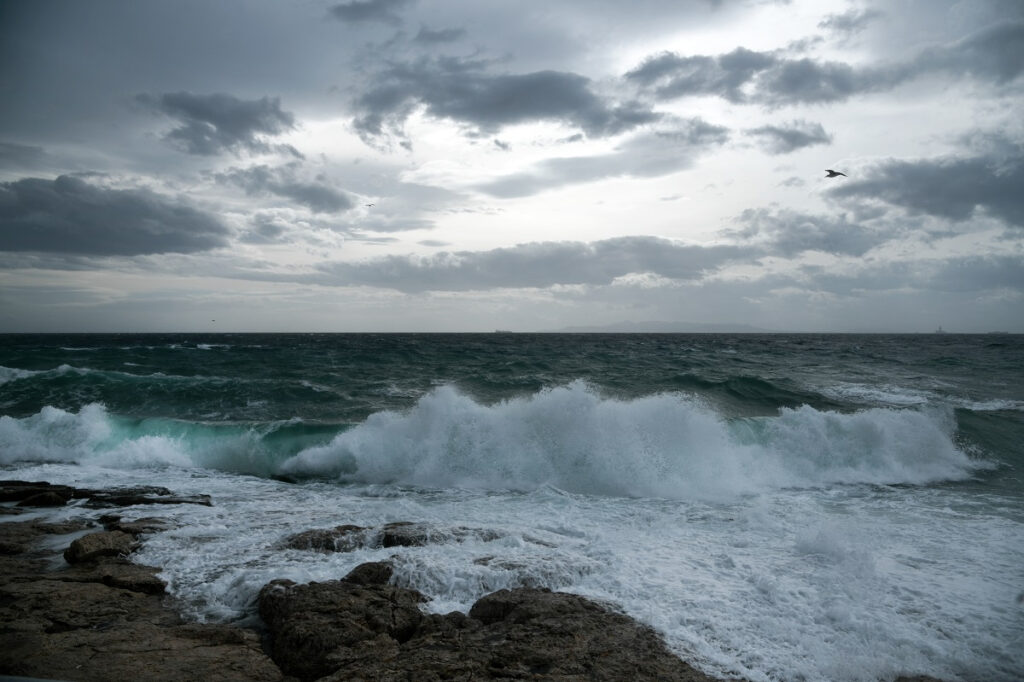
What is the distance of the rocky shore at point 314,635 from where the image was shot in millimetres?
4215

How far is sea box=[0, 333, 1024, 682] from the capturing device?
5.47 m

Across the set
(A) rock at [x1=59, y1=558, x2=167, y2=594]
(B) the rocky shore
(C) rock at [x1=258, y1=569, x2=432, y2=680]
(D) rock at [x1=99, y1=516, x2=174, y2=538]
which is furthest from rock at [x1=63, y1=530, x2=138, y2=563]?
(C) rock at [x1=258, y1=569, x2=432, y2=680]

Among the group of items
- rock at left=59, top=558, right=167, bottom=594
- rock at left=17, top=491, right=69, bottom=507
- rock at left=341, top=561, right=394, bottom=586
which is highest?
rock at left=341, top=561, right=394, bottom=586

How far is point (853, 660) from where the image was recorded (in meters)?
4.77

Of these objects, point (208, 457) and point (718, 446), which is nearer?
point (718, 446)

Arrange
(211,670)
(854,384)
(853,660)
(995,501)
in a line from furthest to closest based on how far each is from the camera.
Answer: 1. (854,384)
2. (995,501)
3. (853,660)
4. (211,670)

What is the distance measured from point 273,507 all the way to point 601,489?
5.97 meters

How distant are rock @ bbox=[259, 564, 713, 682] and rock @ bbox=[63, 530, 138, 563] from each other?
99.5 inches

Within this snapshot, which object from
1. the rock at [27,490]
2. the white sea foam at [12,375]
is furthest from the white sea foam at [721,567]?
the white sea foam at [12,375]

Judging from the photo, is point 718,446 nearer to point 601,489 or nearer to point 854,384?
point 601,489

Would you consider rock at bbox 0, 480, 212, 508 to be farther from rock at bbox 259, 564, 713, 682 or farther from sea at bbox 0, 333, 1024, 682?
rock at bbox 259, 564, 713, 682

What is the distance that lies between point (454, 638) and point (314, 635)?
1.15 metres

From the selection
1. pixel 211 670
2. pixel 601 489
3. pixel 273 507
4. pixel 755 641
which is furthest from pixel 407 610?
pixel 601 489

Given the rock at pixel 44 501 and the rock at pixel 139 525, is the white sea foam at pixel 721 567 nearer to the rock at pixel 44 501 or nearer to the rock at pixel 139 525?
the rock at pixel 139 525
